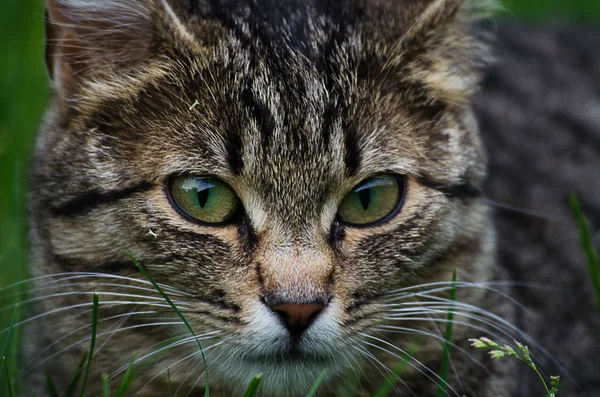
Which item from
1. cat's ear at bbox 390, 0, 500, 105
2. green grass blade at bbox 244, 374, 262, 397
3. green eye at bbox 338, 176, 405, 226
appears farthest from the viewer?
cat's ear at bbox 390, 0, 500, 105

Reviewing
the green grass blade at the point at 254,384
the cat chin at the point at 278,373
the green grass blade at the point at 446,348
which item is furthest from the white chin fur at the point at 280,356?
the green grass blade at the point at 446,348

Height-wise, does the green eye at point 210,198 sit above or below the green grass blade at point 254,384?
above

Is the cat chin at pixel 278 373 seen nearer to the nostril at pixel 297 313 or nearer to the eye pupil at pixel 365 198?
the nostril at pixel 297 313

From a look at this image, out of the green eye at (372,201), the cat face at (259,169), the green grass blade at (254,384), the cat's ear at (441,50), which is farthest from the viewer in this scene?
the cat's ear at (441,50)

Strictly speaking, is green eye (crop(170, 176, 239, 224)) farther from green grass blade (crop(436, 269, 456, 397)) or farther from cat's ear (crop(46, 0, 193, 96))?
green grass blade (crop(436, 269, 456, 397))

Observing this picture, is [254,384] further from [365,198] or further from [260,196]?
[365,198]

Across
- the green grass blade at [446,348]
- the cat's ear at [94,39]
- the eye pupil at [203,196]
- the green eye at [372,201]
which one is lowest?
the green grass blade at [446,348]

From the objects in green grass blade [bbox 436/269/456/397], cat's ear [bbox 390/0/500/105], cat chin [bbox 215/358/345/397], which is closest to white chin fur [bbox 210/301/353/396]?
cat chin [bbox 215/358/345/397]

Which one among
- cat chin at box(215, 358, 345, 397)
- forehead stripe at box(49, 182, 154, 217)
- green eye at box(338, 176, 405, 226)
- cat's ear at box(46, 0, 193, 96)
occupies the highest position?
cat's ear at box(46, 0, 193, 96)

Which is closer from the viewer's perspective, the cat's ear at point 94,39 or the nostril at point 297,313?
the nostril at point 297,313

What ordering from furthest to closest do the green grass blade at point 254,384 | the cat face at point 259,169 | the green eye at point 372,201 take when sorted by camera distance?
the green eye at point 372,201
the cat face at point 259,169
the green grass blade at point 254,384
